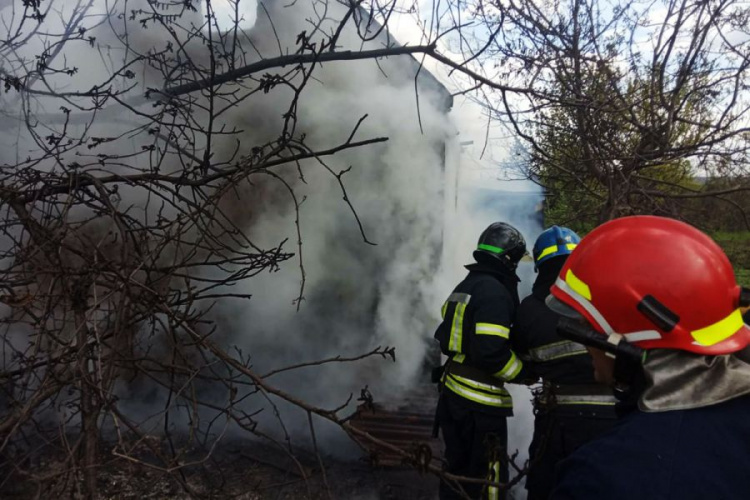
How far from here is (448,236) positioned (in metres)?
10.7

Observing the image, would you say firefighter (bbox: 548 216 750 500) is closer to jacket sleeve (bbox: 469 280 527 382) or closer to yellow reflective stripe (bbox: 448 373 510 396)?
jacket sleeve (bbox: 469 280 527 382)

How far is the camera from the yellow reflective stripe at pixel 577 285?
1395 millimetres

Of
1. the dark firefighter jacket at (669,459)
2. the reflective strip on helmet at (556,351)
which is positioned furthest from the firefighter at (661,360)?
the reflective strip on helmet at (556,351)

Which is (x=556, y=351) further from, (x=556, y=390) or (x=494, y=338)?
(x=494, y=338)

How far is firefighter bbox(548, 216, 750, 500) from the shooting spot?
104cm

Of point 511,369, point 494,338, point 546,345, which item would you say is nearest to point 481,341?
point 494,338

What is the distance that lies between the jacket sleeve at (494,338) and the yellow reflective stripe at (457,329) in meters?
0.11

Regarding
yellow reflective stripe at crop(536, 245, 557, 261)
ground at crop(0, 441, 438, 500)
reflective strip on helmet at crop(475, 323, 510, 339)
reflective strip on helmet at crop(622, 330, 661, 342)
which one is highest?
yellow reflective stripe at crop(536, 245, 557, 261)

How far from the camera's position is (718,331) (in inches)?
48.5

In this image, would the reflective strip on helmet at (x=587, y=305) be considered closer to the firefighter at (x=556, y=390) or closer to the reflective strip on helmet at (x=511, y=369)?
the firefighter at (x=556, y=390)

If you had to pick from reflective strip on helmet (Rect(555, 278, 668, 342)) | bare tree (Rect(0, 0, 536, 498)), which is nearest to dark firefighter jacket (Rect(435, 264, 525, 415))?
bare tree (Rect(0, 0, 536, 498))

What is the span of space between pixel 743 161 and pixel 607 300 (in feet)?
16.0

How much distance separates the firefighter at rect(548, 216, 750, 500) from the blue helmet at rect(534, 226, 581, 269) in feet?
6.13

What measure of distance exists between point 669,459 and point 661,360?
0.27m
